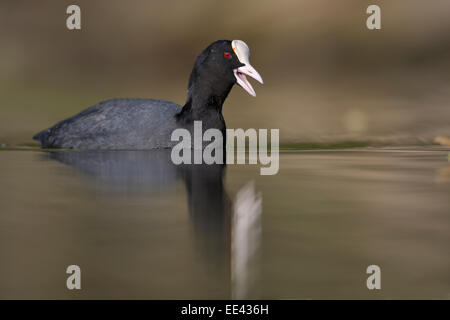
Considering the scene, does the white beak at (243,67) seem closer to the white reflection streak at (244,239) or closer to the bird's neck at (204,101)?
the bird's neck at (204,101)

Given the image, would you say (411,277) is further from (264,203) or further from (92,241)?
(264,203)

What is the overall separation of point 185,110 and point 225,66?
831mm

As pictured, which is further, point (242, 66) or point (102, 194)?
point (242, 66)

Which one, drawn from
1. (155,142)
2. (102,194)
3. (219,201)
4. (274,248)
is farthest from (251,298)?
(155,142)

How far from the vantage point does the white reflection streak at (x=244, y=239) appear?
6.35 feet

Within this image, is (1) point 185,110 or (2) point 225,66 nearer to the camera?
(2) point 225,66

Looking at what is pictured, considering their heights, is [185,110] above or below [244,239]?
above

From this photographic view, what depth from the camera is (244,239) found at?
2.59 m

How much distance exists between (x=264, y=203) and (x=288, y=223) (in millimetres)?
655

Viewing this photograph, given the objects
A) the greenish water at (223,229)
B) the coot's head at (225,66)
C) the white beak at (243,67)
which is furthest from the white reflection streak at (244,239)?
the coot's head at (225,66)

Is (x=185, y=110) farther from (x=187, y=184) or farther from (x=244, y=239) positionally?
(x=244, y=239)

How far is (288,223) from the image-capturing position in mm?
3002

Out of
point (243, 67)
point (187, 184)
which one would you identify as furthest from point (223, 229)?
point (243, 67)

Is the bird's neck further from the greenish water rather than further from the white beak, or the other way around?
the greenish water
